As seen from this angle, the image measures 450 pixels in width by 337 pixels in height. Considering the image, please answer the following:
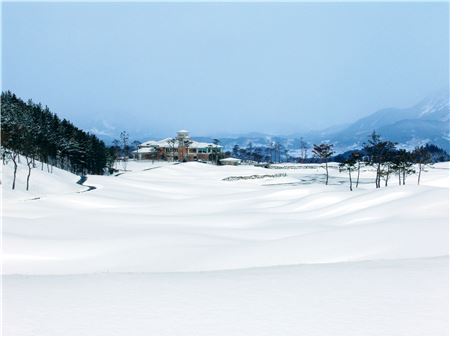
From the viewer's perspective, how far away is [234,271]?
1326 centimetres

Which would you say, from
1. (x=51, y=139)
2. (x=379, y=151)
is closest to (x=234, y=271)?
(x=379, y=151)

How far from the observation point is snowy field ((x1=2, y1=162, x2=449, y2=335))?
815 cm

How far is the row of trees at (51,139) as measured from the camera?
80.8 metres

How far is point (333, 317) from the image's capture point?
27.1ft

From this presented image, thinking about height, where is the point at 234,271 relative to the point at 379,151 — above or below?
below

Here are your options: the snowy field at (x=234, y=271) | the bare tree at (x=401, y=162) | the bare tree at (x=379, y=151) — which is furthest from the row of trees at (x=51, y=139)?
the bare tree at (x=401, y=162)

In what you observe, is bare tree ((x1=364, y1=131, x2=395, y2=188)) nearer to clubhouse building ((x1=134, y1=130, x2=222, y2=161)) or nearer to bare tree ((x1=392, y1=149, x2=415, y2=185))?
bare tree ((x1=392, y1=149, x2=415, y2=185))

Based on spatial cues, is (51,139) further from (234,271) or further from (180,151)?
(180,151)

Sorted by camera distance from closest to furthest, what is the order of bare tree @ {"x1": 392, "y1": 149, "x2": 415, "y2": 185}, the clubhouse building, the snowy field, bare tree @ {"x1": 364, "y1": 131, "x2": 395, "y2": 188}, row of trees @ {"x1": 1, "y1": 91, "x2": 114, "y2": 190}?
the snowy field → bare tree @ {"x1": 392, "y1": 149, "x2": 415, "y2": 185} → bare tree @ {"x1": 364, "y1": 131, "x2": 395, "y2": 188} → row of trees @ {"x1": 1, "y1": 91, "x2": 114, "y2": 190} → the clubhouse building

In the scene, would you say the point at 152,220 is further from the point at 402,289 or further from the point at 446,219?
the point at 402,289

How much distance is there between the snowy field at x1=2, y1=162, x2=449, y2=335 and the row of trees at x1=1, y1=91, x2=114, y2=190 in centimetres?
3831

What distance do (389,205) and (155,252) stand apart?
19221 mm

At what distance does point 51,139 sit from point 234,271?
89.4 m

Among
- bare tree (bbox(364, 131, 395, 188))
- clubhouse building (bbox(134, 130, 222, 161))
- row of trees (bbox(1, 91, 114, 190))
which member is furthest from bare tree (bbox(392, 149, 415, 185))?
clubhouse building (bbox(134, 130, 222, 161))
